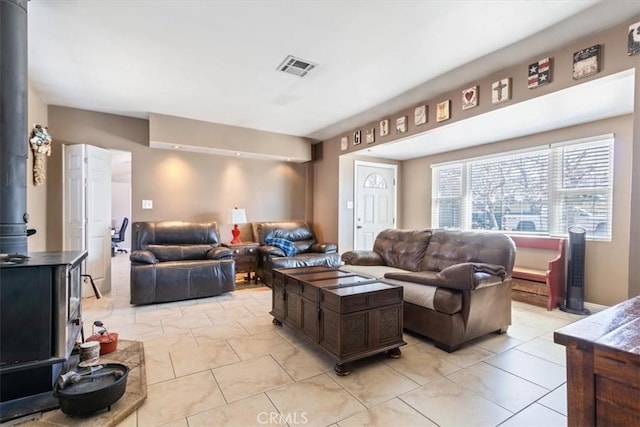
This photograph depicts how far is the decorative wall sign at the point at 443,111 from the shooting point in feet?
11.4

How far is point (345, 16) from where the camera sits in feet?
7.48

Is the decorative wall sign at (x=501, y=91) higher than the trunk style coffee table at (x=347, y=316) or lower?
higher

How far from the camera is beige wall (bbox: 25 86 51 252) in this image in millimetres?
3527

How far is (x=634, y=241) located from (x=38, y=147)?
561cm

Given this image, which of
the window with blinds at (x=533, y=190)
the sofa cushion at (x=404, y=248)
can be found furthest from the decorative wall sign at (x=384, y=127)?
the window with blinds at (x=533, y=190)

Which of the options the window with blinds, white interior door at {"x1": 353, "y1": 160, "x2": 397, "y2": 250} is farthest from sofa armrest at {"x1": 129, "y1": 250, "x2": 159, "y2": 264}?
the window with blinds

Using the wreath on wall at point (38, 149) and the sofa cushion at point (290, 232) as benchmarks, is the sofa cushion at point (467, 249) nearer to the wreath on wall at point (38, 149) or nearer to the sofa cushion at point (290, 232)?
the sofa cushion at point (290, 232)

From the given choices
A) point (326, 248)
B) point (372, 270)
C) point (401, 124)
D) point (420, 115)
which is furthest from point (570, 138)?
point (326, 248)

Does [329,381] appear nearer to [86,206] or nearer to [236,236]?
[236,236]

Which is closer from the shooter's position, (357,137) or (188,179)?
(357,137)

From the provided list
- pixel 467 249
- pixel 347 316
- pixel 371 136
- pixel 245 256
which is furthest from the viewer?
pixel 245 256

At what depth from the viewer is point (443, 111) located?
3525 mm

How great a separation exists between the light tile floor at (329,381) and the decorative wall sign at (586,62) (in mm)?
2223

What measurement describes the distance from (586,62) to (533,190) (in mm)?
2431
